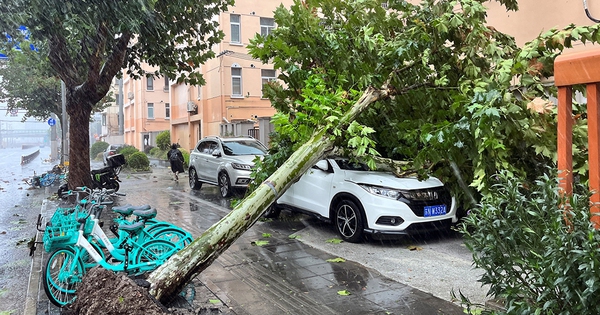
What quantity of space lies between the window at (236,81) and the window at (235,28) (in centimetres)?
154

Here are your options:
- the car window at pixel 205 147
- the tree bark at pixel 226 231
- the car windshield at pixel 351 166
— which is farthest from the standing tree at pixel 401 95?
the car window at pixel 205 147

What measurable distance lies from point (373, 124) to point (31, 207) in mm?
10182

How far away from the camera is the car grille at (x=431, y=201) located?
273 inches

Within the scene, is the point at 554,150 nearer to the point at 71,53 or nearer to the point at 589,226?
the point at 589,226

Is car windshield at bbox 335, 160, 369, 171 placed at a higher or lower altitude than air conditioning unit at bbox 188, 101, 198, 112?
lower

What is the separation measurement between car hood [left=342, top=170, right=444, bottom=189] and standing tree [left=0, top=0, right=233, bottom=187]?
15.9 ft

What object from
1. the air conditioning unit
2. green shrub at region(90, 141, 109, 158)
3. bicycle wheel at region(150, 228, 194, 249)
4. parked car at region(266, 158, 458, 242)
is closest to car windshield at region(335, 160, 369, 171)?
parked car at region(266, 158, 458, 242)

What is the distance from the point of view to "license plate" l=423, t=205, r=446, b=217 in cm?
698

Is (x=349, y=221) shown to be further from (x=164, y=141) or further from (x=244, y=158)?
(x=164, y=141)

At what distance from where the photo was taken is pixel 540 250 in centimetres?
267

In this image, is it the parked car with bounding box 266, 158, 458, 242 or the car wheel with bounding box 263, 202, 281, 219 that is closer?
the parked car with bounding box 266, 158, 458, 242

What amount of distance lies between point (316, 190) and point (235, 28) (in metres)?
18.9

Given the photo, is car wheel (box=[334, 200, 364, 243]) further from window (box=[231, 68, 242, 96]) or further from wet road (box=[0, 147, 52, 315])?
window (box=[231, 68, 242, 96])

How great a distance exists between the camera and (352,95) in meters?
6.51
